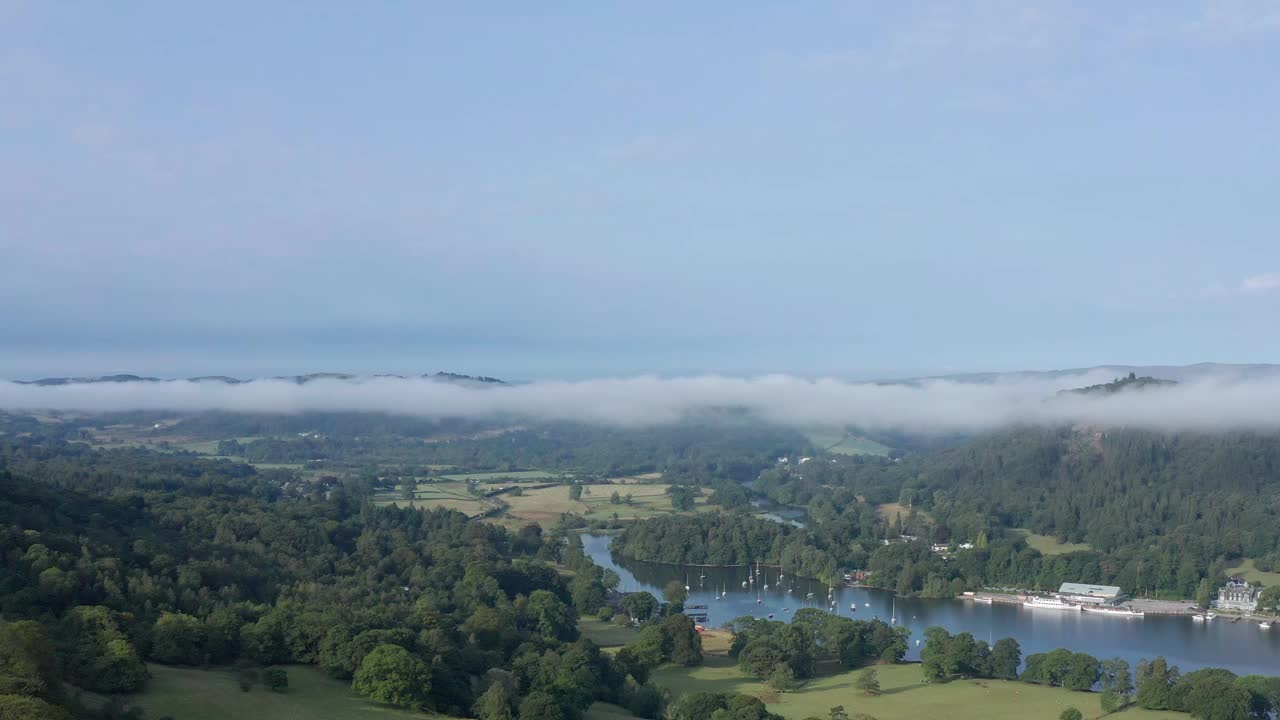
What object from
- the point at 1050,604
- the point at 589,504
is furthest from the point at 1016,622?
the point at 589,504

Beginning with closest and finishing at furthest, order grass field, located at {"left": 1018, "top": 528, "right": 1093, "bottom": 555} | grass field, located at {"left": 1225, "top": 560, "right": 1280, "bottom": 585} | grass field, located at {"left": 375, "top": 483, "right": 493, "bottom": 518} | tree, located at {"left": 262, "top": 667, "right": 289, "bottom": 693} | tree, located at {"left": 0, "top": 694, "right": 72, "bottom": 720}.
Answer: tree, located at {"left": 0, "top": 694, "right": 72, "bottom": 720} < tree, located at {"left": 262, "top": 667, "right": 289, "bottom": 693} < grass field, located at {"left": 1225, "top": 560, "right": 1280, "bottom": 585} < grass field, located at {"left": 1018, "top": 528, "right": 1093, "bottom": 555} < grass field, located at {"left": 375, "top": 483, "right": 493, "bottom": 518}

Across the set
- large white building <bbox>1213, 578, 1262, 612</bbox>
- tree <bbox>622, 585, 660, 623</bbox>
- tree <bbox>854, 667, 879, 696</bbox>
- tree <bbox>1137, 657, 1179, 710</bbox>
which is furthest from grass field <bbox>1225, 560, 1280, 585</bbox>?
tree <bbox>622, 585, 660, 623</bbox>

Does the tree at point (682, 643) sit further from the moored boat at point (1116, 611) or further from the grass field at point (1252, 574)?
the grass field at point (1252, 574)

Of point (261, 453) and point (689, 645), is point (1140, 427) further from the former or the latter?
point (261, 453)

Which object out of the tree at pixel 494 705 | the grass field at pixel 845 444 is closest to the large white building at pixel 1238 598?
the tree at pixel 494 705

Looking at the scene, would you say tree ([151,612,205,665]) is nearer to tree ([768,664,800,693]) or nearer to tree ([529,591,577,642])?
tree ([529,591,577,642])

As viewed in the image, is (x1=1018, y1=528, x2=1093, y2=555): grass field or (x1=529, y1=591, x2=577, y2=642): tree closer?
(x1=529, y1=591, x2=577, y2=642): tree

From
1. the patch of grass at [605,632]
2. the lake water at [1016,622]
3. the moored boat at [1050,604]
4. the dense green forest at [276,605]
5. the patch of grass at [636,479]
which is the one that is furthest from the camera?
the patch of grass at [636,479]
